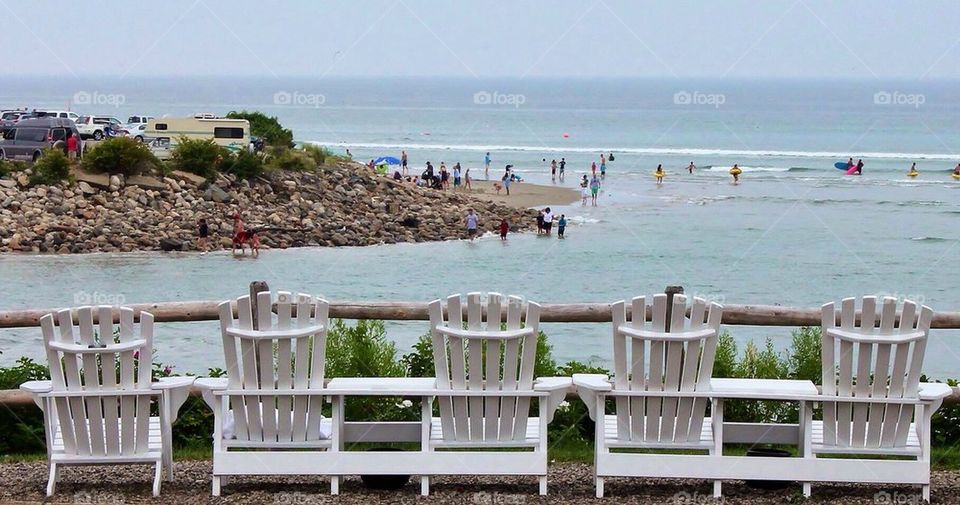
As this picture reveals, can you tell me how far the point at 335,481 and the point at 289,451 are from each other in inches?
11.0

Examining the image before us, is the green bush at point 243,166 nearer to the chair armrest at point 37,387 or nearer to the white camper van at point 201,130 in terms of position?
the white camper van at point 201,130

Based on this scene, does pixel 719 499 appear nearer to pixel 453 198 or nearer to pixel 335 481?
pixel 335 481

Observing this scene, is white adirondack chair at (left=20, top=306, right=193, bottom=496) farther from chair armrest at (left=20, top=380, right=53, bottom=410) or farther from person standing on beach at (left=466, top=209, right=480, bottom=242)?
person standing on beach at (left=466, top=209, right=480, bottom=242)

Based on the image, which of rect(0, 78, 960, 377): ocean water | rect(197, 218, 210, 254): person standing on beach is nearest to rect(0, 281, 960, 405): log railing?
rect(0, 78, 960, 377): ocean water

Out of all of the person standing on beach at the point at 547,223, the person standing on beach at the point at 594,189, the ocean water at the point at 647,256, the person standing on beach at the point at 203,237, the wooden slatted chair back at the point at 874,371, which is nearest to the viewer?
the wooden slatted chair back at the point at 874,371

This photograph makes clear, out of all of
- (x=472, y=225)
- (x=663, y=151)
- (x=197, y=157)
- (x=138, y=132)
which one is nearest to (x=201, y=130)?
(x=138, y=132)

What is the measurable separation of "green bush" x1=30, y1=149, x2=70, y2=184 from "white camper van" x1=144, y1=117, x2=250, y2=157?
14.7 metres

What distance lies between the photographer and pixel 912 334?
6184 millimetres

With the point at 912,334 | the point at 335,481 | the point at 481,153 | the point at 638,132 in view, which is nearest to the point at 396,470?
the point at 335,481

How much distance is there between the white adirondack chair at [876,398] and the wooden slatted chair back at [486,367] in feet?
4.63

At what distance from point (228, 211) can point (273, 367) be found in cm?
4911

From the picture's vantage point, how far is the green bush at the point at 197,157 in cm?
5719

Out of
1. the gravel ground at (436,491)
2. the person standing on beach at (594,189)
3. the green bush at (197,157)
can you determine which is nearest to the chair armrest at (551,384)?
the gravel ground at (436,491)

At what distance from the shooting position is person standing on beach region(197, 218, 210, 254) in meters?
50.6
